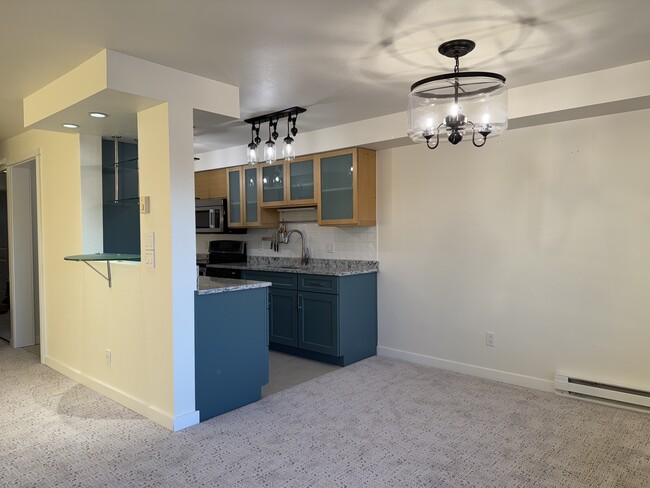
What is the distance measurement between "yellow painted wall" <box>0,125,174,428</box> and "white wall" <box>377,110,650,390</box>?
2305mm

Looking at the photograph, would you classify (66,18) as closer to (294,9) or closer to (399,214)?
(294,9)

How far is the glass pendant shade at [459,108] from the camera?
2301 millimetres

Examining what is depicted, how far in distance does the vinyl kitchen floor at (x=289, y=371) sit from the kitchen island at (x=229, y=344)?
0.31 m

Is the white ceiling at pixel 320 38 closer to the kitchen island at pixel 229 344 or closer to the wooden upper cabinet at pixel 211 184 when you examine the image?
the kitchen island at pixel 229 344

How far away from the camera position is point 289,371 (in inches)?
159

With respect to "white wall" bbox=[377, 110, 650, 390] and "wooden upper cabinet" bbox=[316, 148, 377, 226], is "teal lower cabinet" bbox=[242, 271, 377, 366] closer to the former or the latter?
"white wall" bbox=[377, 110, 650, 390]

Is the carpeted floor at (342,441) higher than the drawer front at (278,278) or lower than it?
lower

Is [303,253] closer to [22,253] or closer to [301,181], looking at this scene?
[301,181]

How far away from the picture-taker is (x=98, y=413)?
3.10 m

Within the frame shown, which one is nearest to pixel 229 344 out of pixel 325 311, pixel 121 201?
pixel 325 311

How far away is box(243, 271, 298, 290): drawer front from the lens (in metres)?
4.48

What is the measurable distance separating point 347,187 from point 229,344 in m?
1.96

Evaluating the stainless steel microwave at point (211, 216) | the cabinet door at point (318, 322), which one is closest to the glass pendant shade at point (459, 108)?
the cabinet door at point (318, 322)

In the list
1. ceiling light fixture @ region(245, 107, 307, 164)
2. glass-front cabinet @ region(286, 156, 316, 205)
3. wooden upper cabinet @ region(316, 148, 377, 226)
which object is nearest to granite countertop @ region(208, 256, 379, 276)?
wooden upper cabinet @ region(316, 148, 377, 226)
